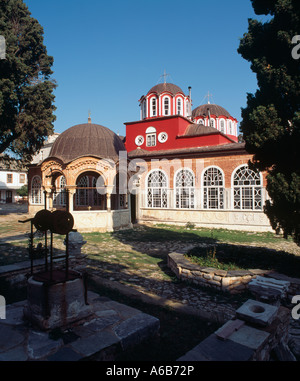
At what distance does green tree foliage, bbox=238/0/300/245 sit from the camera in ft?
21.7

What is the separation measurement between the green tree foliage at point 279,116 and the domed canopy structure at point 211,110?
959 inches

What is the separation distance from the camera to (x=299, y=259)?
25.2 feet

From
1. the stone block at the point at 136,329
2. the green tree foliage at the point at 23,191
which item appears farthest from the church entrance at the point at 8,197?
the stone block at the point at 136,329

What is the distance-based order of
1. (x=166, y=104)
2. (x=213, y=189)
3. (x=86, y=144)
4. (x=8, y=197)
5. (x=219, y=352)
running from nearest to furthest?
1. (x=219, y=352)
2. (x=86, y=144)
3. (x=213, y=189)
4. (x=166, y=104)
5. (x=8, y=197)

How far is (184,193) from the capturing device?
17.9 m

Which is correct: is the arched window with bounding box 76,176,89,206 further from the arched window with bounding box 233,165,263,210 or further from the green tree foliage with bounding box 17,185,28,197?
the green tree foliage with bounding box 17,185,28,197

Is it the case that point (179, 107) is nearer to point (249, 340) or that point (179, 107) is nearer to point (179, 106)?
point (179, 106)

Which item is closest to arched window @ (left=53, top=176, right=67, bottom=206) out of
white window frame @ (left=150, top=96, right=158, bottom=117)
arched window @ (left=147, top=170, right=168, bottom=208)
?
arched window @ (left=147, top=170, right=168, bottom=208)

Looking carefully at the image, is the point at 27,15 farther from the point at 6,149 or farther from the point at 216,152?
the point at 216,152

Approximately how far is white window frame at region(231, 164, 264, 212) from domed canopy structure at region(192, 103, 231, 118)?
17367 mm

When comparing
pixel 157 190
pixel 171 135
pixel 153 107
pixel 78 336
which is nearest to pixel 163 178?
pixel 157 190

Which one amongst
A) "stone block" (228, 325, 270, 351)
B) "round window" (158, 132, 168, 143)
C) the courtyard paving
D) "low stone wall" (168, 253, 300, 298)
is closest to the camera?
"stone block" (228, 325, 270, 351)

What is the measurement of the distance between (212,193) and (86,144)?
28.1 ft

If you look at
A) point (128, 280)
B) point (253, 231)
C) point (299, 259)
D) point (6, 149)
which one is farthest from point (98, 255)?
point (6, 149)
